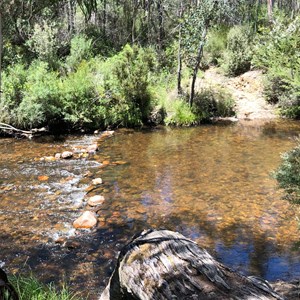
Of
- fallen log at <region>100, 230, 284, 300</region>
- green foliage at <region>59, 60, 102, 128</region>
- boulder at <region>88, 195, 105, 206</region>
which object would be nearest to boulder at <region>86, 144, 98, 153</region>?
green foliage at <region>59, 60, 102, 128</region>

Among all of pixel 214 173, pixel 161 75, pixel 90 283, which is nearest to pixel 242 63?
pixel 161 75

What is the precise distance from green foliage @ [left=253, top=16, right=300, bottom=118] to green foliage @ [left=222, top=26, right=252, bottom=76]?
192cm

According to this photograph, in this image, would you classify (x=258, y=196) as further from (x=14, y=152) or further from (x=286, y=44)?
(x=286, y=44)

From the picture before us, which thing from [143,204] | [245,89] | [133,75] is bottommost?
[143,204]

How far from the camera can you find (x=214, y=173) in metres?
8.66

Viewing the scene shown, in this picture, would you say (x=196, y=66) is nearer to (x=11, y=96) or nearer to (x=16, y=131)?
(x=11, y=96)

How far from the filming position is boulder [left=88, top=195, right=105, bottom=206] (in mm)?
6809

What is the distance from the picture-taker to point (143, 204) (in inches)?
272

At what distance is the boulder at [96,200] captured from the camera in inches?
268

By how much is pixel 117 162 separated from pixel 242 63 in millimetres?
11876

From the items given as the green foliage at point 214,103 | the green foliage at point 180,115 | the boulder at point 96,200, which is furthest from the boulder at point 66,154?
the green foliage at point 214,103

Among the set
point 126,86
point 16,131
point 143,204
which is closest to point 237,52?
point 126,86

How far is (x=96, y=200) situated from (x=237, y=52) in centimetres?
1481

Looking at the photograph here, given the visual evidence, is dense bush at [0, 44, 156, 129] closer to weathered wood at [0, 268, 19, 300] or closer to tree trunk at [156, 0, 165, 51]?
tree trunk at [156, 0, 165, 51]
